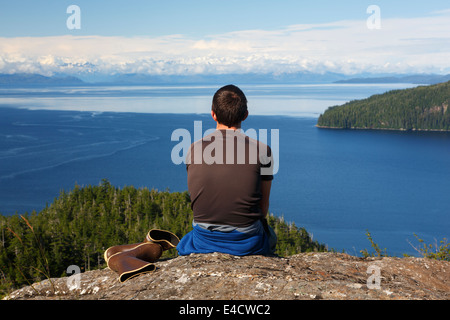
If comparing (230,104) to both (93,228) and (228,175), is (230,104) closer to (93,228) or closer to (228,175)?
(228,175)

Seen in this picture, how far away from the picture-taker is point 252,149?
5.64 metres

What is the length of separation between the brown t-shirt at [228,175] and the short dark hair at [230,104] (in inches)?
7.7

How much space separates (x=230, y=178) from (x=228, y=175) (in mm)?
49

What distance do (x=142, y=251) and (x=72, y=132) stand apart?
14504 centimetres

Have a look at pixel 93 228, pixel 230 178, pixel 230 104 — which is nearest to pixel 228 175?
pixel 230 178

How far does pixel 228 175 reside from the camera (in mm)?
5684

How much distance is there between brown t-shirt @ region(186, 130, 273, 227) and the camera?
5648mm

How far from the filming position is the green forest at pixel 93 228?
41.5 metres

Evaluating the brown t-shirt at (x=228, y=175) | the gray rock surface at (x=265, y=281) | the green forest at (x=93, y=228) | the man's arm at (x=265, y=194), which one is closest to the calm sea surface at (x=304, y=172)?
the green forest at (x=93, y=228)

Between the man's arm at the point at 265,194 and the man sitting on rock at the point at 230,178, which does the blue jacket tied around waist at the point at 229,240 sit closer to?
the man sitting on rock at the point at 230,178

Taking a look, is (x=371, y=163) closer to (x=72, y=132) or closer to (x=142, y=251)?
(x=72, y=132)
